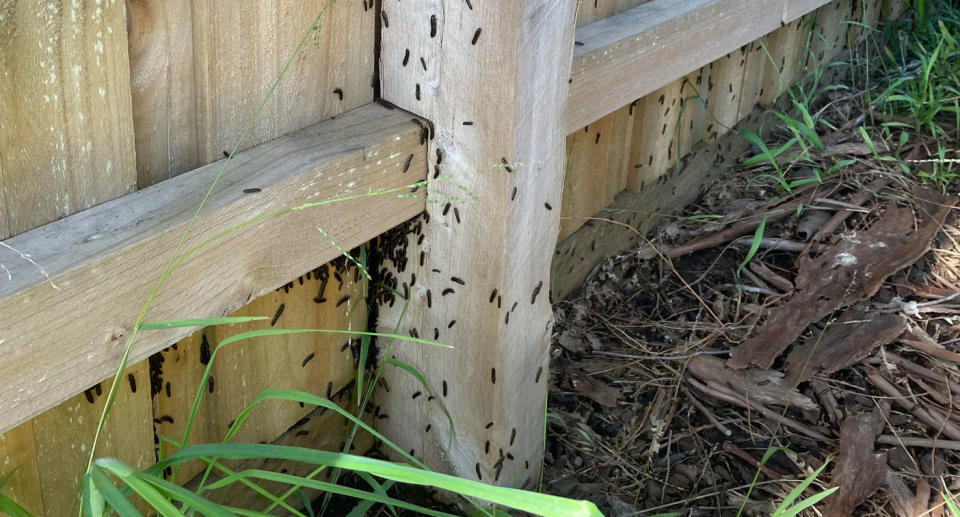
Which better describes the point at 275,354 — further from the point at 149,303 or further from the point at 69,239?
the point at 69,239

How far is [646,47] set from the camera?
3041mm

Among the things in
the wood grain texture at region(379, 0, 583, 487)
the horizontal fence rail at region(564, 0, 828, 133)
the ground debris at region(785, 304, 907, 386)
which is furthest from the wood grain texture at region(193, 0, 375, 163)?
the ground debris at region(785, 304, 907, 386)

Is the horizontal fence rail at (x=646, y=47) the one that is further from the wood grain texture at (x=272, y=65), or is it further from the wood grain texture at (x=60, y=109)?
the wood grain texture at (x=60, y=109)

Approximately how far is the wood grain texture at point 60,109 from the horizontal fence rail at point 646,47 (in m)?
1.15

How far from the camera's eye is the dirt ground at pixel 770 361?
2770 millimetres

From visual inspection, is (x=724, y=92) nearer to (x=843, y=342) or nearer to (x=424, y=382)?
(x=843, y=342)

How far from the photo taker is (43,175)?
159 cm

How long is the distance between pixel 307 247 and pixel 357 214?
5.9 inches

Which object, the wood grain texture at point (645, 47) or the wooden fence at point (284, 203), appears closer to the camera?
the wooden fence at point (284, 203)

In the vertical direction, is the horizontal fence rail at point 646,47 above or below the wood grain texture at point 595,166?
above

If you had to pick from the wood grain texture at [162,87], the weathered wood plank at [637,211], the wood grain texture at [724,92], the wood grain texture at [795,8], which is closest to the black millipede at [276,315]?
the wood grain texture at [162,87]

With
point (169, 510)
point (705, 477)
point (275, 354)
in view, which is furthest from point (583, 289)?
point (169, 510)

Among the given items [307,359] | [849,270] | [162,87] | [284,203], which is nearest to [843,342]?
[849,270]

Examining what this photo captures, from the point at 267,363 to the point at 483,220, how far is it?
593 mm
